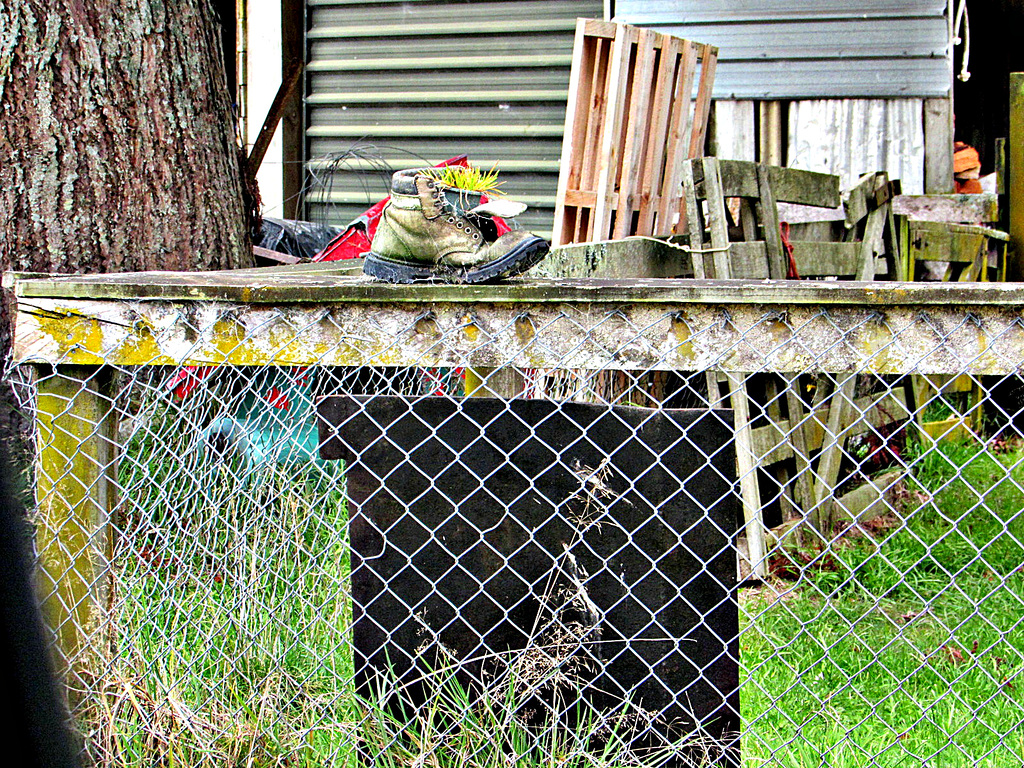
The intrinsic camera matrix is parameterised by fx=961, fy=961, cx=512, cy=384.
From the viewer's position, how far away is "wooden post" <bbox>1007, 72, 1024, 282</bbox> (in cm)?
571

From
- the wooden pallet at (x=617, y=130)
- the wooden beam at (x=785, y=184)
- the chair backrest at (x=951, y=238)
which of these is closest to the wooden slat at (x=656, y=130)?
the wooden pallet at (x=617, y=130)

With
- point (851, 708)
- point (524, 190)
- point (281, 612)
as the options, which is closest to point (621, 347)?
point (281, 612)

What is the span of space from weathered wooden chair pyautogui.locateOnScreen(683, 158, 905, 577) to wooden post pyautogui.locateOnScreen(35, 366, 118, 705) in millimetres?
2067

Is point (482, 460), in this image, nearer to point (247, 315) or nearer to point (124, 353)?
point (247, 315)

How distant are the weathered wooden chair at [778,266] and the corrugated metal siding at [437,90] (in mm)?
2376

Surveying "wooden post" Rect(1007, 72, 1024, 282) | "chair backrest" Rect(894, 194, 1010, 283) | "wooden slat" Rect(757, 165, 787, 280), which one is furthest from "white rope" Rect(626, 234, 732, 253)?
"wooden post" Rect(1007, 72, 1024, 282)

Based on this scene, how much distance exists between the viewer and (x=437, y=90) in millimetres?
6777

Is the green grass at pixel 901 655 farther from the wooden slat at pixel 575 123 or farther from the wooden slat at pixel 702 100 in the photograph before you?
the wooden slat at pixel 702 100

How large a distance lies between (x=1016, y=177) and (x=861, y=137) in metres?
1.05

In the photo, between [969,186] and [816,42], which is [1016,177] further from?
[816,42]

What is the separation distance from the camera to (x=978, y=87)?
30.7 ft

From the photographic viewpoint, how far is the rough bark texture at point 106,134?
9.81 ft

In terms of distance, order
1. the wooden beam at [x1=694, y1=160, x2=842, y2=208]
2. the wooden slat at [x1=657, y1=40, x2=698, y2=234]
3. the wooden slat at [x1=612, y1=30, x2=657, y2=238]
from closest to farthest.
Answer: the wooden beam at [x1=694, y1=160, x2=842, y2=208]
the wooden slat at [x1=612, y1=30, x2=657, y2=238]
the wooden slat at [x1=657, y1=40, x2=698, y2=234]

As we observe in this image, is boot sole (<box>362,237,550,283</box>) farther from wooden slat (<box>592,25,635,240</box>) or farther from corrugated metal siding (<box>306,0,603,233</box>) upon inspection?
corrugated metal siding (<box>306,0,603,233</box>)
